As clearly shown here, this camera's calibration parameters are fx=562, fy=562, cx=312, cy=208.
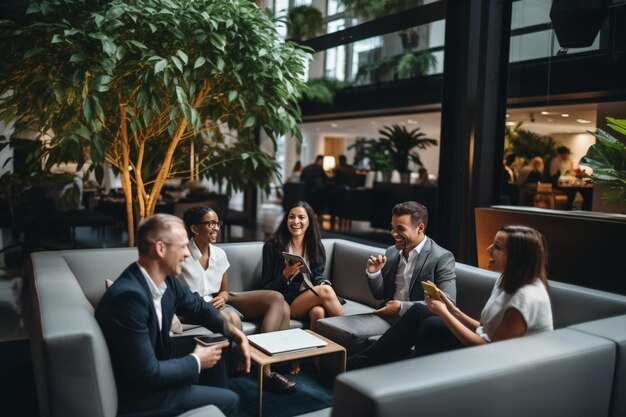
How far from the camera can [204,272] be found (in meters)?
3.95

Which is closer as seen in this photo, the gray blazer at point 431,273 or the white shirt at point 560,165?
the gray blazer at point 431,273

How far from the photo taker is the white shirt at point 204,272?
383cm

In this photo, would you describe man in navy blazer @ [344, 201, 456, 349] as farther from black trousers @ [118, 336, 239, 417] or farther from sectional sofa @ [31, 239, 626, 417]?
black trousers @ [118, 336, 239, 417]

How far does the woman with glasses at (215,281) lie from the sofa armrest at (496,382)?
1898mm

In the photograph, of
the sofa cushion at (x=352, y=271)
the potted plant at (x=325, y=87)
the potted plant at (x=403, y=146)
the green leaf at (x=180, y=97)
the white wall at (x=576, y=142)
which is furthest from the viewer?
the potted plant at (x=325, y=87)

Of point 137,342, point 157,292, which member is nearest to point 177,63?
point 157,292

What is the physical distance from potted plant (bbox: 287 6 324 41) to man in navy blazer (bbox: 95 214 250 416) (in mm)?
6829

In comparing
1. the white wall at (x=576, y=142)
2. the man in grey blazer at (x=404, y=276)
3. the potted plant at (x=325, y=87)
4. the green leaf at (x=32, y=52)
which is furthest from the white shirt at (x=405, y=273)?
the potted plant at (x=325, y=87)

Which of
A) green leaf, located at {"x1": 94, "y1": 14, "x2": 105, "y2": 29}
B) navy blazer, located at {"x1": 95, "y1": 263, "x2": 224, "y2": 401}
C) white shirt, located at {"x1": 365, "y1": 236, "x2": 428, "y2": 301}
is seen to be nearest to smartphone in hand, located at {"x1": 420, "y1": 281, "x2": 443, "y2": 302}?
white shirt, located at {"x1": 365, "y1": 236, "x2": 428, "y2": 301}

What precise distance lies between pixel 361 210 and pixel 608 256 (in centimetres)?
723

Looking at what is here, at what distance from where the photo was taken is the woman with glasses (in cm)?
384

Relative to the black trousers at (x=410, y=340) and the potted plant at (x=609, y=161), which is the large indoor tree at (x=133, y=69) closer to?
the black trousers at (x=410, y=340)

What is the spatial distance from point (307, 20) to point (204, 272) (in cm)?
592

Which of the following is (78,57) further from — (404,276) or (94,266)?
(404,276)
